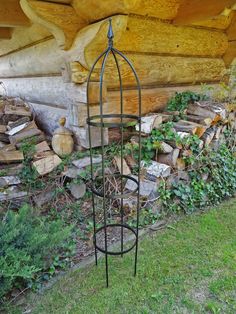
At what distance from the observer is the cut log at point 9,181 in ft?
5.66

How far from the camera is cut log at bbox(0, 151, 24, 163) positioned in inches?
72.2

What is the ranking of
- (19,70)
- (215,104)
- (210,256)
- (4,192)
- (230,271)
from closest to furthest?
(230,271) → (210,256) → (4,192) → (215,104) → (19,70)

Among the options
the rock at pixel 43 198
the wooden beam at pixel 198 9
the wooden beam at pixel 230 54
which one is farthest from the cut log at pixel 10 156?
the wooden beam at pixel 230 54

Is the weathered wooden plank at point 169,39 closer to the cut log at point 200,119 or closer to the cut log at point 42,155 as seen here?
the cut log at point 200,119

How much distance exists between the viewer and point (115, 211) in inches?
71.7

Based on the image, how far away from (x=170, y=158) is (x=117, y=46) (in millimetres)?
998

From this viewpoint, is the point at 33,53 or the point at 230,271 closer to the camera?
the point at 230,271

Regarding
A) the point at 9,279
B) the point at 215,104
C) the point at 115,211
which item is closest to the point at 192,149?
the point at 215,104

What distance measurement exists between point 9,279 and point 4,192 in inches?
29.3

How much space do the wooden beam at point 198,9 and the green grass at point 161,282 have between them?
5.43 ft

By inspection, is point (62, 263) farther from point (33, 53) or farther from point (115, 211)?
point (33, 53)

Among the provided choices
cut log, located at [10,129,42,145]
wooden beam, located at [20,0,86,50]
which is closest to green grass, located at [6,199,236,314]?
cut log, located at [10,129,42,145]

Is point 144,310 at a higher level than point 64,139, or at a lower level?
lower

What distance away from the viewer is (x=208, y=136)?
2115 millimetres
